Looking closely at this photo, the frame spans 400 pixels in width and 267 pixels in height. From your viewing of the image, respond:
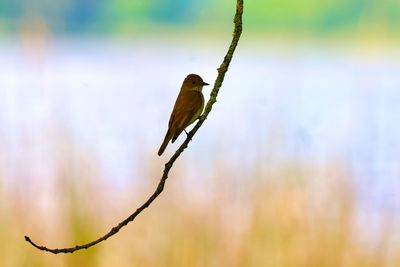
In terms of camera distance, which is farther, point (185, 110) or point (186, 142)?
point (185, 110)

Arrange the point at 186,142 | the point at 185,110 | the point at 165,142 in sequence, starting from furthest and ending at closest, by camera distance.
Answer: the point at 185,110 < the point at 165,142 < the point at 186,142

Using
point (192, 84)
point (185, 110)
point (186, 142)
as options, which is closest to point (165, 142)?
point (185, 110)

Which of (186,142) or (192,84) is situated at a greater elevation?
(192,84)

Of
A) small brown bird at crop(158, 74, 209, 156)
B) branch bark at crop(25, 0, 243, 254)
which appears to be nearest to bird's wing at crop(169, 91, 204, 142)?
small brown bird at crop(158, 74, 209, 156)

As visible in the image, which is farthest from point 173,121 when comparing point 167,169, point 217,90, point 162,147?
point 167,169

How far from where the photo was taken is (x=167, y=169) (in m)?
1.16

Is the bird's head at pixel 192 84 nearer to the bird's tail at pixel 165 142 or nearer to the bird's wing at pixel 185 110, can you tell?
the bird's wing at pixel 185 110

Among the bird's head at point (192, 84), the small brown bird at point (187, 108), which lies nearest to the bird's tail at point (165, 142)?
the small brown bird at point (187, 108)

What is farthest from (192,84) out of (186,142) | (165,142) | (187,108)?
(186,142)

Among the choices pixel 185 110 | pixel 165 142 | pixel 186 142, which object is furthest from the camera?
pixel 185 110

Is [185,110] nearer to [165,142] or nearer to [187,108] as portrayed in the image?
[187,108]

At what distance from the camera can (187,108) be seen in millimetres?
1752

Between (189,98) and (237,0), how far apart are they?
0.51 metres

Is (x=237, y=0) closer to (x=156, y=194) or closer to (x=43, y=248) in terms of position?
(x=156, y=194)
